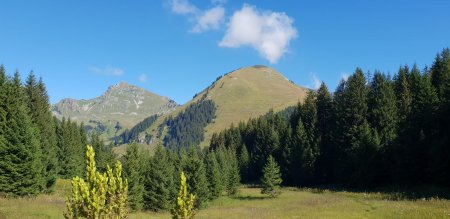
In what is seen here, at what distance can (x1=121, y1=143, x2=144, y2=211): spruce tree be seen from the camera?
4150cm

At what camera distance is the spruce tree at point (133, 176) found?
41.5 meters

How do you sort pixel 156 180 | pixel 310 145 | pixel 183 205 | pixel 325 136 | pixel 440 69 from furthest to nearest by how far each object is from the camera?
1. pixel 325 136
2. pixel 310 145
3. pixel 440 69
4. pixel 156 180
5. pixel 183 205

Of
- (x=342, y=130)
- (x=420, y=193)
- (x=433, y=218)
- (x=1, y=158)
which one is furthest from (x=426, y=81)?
(x=1, y=158)

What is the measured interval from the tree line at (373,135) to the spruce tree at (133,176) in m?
35.2

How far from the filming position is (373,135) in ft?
200

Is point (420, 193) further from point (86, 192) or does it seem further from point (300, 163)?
point (86, 192)

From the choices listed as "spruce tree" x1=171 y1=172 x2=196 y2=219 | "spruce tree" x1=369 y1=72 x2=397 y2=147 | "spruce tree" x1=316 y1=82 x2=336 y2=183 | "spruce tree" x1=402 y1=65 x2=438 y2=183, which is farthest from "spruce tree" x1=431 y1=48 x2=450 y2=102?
"spruce tree" x1=171 y1=172 x2=196 y2=219

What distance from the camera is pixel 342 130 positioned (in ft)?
237

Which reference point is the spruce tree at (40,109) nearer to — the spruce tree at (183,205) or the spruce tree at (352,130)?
the spruce tree at (352,130)

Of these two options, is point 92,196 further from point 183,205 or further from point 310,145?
point 310,145

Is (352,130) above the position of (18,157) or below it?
above

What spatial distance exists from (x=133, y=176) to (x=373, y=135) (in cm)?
4000

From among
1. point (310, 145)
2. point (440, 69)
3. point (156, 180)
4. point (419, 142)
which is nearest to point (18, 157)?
point (156, 180)

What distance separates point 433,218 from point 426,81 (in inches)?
1842
